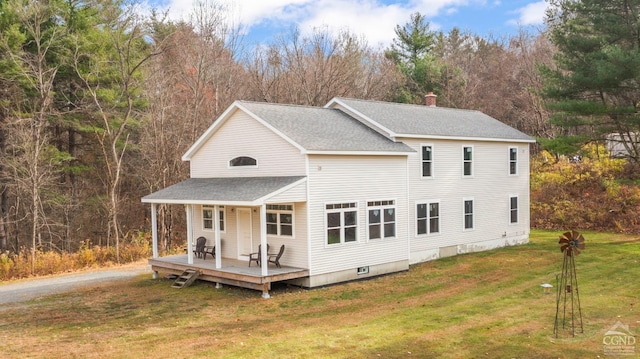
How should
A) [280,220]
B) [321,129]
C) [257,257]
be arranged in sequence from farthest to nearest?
[321,129], [257,257], [280,220]

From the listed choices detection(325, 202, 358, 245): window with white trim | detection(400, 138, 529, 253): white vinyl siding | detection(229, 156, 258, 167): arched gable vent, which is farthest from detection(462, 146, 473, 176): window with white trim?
detection(229, 156, 258, 167): arched gable vent

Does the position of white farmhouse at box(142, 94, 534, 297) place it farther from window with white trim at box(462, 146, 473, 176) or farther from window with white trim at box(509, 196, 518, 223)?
window with white trim at box(509, 196, 518, 223)

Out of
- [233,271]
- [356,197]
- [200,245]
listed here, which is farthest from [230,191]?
[356,197]

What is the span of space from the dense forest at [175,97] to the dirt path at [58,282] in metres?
1.78

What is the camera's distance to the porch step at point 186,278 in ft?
52.6

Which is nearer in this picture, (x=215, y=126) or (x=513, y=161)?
(x=215, y=126)

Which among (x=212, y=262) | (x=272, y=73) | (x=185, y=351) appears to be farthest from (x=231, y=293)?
(x=272, y=73)

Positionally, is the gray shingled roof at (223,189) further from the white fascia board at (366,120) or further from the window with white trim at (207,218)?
the white fascia board at (366,120)

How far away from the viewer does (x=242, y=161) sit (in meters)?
17.3

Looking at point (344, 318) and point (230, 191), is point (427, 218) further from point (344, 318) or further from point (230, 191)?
point (344, 318)

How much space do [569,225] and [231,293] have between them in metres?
21.1

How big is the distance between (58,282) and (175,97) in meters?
16.8

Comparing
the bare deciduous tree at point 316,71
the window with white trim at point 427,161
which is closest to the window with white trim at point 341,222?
the window with white trim at point 427,161

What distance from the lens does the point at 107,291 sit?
52.0 feet
